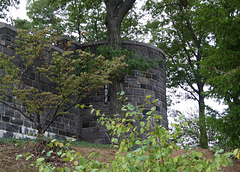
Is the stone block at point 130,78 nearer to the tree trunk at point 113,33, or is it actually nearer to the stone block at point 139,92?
the stone block at point 139,92

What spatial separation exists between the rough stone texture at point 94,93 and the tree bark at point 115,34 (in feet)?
1.90

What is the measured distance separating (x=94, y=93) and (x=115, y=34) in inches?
88.2

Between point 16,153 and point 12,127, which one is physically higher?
point 12,127

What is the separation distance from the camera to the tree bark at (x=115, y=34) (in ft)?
38.8

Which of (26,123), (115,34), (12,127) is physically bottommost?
(12,127)

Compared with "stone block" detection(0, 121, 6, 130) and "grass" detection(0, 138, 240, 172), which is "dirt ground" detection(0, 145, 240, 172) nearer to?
"grass" detection(0, 138, 240, 172)

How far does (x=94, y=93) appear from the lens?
1274cm

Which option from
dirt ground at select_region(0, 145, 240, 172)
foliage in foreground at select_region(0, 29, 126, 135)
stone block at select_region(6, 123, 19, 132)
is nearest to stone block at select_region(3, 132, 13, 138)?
stone block at select_region(6, 123, 19, 132)

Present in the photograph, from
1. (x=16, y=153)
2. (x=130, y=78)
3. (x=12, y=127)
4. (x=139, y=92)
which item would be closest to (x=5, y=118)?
(x=12, y=127)

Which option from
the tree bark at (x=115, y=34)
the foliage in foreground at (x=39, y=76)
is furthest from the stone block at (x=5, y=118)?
the tree bark at (x=115, y=34)

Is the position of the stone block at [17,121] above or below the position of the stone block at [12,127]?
above

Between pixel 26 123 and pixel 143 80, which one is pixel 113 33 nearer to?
pixel 143 80

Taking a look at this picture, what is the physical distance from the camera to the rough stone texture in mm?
10266

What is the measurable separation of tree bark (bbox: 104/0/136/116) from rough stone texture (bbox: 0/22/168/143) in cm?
58
